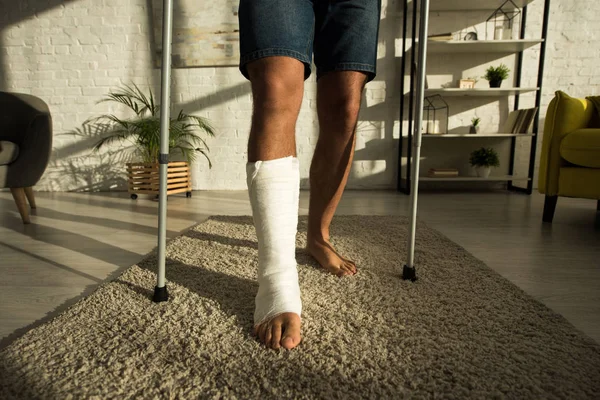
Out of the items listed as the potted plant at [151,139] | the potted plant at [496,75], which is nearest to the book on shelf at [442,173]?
the potted plant at [496,75]

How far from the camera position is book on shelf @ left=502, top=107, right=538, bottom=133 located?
2.59m

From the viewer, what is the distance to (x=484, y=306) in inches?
30.4

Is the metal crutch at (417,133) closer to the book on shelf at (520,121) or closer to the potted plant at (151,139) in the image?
the potted plant at (151,139)

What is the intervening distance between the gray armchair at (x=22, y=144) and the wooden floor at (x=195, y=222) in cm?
18

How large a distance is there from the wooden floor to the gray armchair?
18 cm

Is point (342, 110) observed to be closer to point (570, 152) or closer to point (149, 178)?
point (570, 152)

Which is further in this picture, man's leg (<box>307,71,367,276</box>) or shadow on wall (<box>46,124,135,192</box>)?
shadow on wall (<box>46,124,135,192</box>)

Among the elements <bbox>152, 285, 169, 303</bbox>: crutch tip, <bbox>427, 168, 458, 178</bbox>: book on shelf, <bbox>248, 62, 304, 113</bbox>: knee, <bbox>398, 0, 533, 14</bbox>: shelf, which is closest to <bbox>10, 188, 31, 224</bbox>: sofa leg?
<bbox>152, 285, 169, 303</bbox>: crutch tip

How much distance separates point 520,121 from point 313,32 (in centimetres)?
243

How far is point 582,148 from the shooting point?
1.60 m

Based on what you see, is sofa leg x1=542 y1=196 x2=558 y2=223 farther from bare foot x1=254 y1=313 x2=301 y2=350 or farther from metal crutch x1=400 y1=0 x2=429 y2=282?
bare foot x1=254 y1=313 x2=301 y2=350

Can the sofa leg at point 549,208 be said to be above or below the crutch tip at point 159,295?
above

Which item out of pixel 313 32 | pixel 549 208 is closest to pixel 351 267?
pixel 313 32

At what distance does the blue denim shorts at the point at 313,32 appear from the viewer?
696 millimetres
